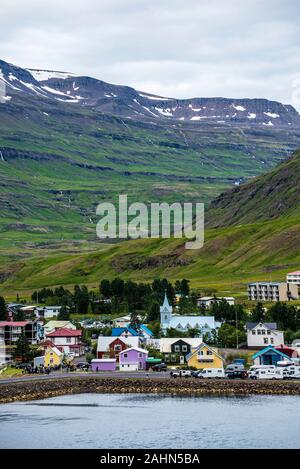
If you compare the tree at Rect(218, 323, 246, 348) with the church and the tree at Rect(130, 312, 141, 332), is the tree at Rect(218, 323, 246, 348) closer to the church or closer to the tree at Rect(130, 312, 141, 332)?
the church

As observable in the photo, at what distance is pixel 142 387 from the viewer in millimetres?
99125

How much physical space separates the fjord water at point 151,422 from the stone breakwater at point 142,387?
100 inches

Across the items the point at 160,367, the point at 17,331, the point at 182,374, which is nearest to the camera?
the point at 182,374

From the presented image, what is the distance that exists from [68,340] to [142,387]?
38188 mm

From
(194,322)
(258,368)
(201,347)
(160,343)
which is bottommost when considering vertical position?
(258,368)

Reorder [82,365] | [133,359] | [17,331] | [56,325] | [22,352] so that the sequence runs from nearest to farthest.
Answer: [133,359], [82,365], [22,352], [17,331], [56,325]

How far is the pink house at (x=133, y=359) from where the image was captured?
380ft

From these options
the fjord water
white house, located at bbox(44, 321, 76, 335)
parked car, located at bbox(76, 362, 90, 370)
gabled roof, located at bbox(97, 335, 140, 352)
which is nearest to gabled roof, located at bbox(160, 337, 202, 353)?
gabled roof, located at bbox(97, 335, 140, 352)

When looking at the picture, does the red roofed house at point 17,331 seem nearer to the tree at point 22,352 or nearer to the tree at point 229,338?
the tree at point 22,352

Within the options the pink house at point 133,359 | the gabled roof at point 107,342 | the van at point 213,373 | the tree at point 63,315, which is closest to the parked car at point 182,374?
the van at point 213,373

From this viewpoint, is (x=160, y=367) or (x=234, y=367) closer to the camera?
(x=234, y=367)

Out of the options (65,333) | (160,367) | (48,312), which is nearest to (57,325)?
(65,333)

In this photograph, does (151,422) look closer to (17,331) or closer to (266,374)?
(266,374)
